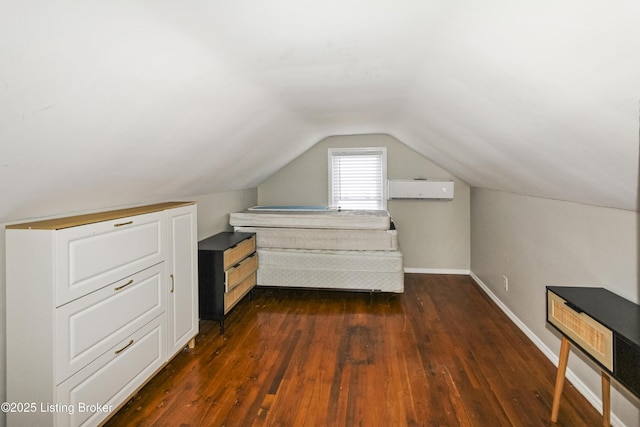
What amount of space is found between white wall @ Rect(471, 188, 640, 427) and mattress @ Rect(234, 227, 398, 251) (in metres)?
1.24

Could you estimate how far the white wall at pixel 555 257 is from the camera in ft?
6.31

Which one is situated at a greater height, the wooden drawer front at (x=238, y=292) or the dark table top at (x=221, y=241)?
the dark table top at (x=221, y=241)

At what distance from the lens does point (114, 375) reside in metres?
1.98

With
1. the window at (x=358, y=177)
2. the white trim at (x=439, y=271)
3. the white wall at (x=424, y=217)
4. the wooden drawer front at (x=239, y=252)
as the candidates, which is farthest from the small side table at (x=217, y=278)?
the white trim at (x=439, y=271)

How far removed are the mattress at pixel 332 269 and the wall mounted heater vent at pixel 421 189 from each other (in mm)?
1344

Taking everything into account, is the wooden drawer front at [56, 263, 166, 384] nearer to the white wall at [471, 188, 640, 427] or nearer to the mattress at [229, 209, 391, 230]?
the mattress at [229, 209, 391, 230]

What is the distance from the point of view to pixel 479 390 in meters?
2.30

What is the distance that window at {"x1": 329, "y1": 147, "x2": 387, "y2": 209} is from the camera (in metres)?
5.31

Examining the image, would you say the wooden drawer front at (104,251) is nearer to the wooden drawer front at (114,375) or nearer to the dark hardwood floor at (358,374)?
the wooden drawer front at (114,375)

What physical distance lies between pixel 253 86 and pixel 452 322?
→ 2.96 meters

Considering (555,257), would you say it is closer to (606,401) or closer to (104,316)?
(606,401)

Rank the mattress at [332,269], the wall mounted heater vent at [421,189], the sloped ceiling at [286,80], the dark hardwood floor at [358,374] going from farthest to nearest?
the wall mounted heater vent at [421,189] → the mattress at [332,269] → the dark hardwood floor at [358,374] → the sloped ceiling at [286,80]

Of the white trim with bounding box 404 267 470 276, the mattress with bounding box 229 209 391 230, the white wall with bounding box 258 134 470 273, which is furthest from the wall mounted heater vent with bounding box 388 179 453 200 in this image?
the white trim with bounding box 404 267 470 276

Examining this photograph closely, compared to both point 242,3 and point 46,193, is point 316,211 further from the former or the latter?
point 242,3
